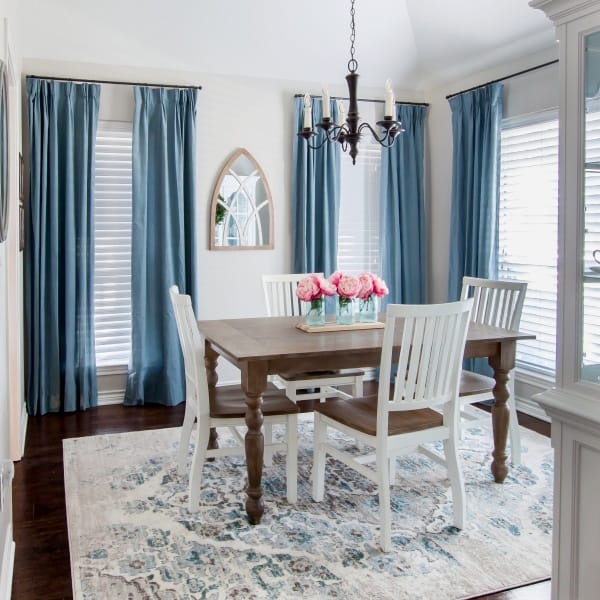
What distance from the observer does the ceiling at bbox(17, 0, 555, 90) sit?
15.0 feet

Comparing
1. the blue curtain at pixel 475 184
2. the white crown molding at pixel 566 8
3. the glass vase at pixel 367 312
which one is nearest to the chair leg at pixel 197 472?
the glass vase at pixel 367 312

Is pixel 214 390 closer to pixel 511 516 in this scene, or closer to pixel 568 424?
pixel 511 516

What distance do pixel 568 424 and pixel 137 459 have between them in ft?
8.66

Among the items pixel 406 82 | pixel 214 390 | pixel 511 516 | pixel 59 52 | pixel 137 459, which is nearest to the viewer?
pixel 511 516

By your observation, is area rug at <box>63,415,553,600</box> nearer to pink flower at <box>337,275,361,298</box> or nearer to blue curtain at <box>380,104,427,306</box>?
pink flower at <box>337,275,361,298</box>

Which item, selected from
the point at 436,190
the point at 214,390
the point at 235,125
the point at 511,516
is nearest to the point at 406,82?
the point at 436,190

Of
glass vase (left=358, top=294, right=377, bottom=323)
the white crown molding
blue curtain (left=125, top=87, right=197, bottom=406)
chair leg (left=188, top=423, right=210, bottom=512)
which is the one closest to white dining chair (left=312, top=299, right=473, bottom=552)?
chair leg (left=188, top=423, right=210, bottom=512)

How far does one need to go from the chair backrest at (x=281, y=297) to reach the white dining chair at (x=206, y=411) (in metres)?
1.11

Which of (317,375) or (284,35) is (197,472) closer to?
(317,375)

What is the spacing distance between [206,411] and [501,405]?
1447 mm

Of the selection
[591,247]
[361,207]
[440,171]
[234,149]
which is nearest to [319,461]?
[591,247]

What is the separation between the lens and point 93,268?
482 centimetres

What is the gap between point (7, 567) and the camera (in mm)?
2438

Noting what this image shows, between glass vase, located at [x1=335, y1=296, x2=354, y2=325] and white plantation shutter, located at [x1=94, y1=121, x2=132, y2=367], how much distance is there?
6.81 ft
